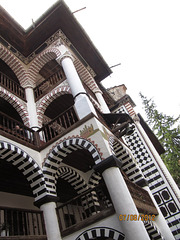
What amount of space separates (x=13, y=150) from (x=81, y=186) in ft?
12.6

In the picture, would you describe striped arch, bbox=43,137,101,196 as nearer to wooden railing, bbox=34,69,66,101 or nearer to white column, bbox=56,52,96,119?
white column, bbox=56,52,96,119

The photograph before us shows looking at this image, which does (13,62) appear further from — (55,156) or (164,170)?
(164,170)

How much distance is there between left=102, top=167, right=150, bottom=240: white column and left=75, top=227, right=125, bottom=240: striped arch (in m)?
0.33

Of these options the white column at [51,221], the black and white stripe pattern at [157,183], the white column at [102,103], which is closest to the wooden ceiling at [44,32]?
the white column at [102,103]

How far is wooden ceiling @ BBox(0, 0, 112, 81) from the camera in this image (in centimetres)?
888

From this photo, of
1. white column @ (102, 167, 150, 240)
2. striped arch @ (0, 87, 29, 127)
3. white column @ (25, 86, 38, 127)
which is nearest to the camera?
white column @ (102, 167, 150, 240)

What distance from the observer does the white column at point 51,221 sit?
5.51 m

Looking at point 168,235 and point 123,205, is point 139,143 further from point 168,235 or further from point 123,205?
point 123,205

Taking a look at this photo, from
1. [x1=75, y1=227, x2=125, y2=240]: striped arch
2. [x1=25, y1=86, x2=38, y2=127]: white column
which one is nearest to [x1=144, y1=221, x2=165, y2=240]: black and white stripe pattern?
[x1=75, y1=227, x2=125, y2=240]: striped arch

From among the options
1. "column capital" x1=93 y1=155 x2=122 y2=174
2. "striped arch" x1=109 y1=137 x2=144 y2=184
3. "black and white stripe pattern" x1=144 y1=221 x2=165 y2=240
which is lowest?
"black and white stripe pattern" x1=144 y1=221 x2=165 y2=240

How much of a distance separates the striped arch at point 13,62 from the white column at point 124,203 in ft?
21.0

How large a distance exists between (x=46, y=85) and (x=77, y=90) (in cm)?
273

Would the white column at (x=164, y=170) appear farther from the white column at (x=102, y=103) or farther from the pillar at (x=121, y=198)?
the pillar at (x=121, y=198)

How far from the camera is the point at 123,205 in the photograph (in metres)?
4.75
